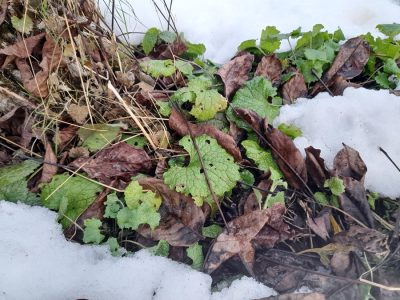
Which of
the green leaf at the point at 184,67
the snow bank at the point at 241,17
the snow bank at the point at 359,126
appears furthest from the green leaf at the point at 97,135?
the snow bank at the point at 359,126

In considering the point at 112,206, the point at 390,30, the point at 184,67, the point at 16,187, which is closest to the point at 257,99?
the point at 184,67

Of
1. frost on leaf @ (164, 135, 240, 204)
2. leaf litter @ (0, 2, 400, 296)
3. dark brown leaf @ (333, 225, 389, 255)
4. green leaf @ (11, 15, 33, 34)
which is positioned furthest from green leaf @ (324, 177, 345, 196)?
green leaf @ (11, 15, 33, 34)

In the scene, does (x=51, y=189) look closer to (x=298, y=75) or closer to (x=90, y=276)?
(x=90, y=276)

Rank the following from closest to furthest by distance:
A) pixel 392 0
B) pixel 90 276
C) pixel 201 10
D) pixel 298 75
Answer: pixel 90 276, pixel 298 75, pixel 201 10, pixel 392 0

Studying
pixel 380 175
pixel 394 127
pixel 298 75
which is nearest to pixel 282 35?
pixel 298 75

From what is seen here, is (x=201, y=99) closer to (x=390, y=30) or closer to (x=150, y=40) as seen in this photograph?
(x=150, y=40)

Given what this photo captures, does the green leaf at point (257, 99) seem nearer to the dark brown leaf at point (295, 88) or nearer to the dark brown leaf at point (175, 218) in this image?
the dark brown leaf at point (295, 88)
